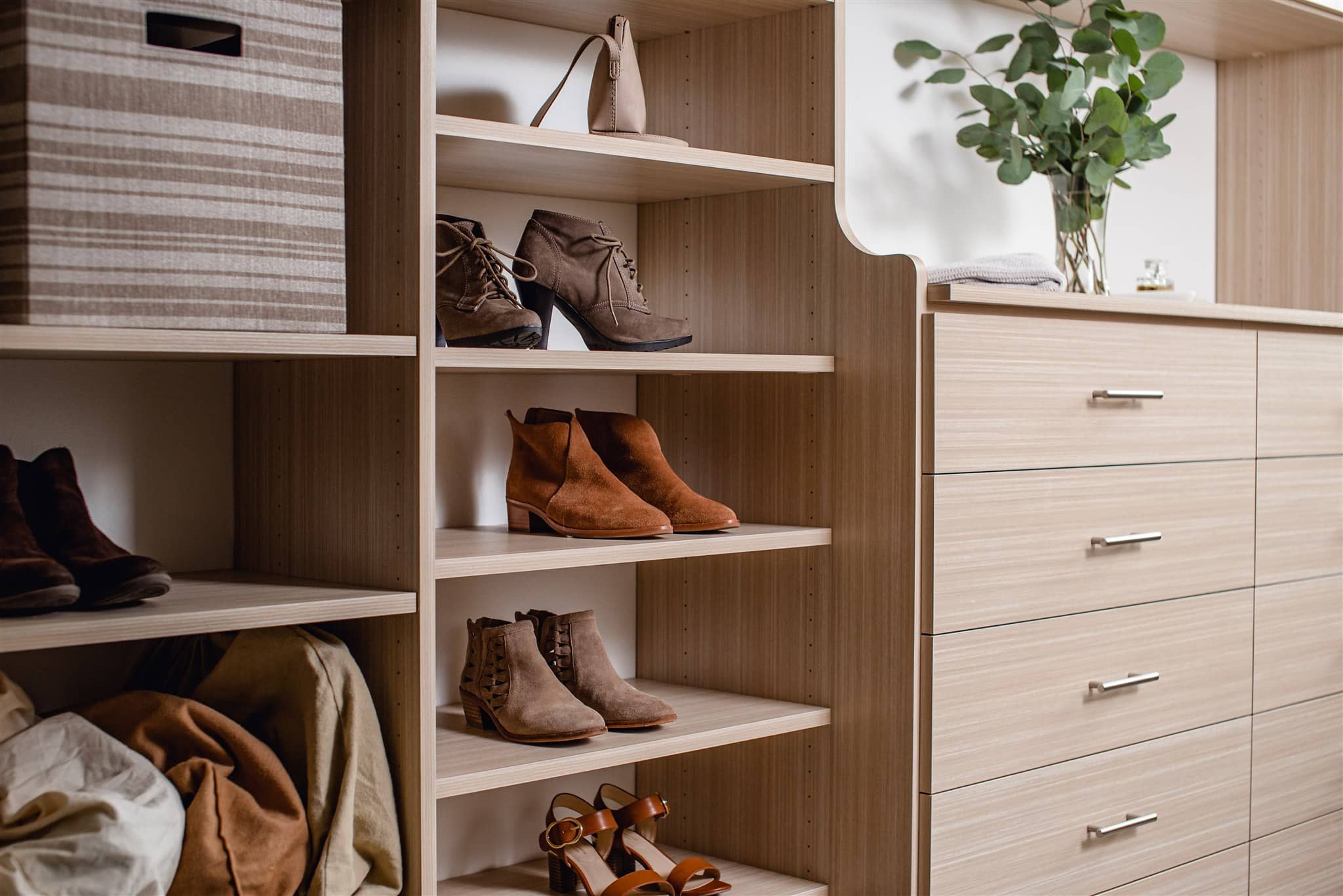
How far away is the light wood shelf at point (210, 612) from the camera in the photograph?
1237mm

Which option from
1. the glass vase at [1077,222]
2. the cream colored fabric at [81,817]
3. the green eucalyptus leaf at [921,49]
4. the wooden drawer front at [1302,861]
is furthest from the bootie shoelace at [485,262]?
the wooden drawer front at [1302,861]

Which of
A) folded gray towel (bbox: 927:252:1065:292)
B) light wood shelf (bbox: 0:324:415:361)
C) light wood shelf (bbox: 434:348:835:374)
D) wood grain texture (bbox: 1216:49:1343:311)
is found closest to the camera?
light wood shelf (bbox: 0:324:415:361)

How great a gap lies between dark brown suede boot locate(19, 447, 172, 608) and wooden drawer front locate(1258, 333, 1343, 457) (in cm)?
182

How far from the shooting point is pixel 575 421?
1830 millimetres

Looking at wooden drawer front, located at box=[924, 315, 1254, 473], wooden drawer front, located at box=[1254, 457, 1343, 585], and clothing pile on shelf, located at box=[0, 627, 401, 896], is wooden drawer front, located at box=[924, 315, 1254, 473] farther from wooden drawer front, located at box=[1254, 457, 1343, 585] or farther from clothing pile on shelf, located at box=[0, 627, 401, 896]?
clothing pile on shelf, located at box=[0, 627, 401, 896]

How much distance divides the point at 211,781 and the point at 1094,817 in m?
1.31

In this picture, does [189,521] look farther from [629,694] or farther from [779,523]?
[779,523]

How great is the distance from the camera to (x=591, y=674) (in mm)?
1794

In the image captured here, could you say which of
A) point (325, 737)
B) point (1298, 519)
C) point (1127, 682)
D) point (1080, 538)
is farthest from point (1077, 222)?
point (325, 737)

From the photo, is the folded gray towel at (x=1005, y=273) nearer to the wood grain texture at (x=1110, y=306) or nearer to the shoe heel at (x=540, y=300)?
the wood grain texture at (x=1110, y=306)

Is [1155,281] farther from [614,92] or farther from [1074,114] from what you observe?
[614,92]

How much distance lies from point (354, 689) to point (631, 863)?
59 centimetres

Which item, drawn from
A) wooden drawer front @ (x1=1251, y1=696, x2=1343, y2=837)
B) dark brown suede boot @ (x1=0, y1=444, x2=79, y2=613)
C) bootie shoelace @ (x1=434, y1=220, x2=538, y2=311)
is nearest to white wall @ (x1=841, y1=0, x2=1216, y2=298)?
bootie shoelace @ (x1=434, y1=220, x2=538, y2=311)

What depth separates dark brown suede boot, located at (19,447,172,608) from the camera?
130 cm
